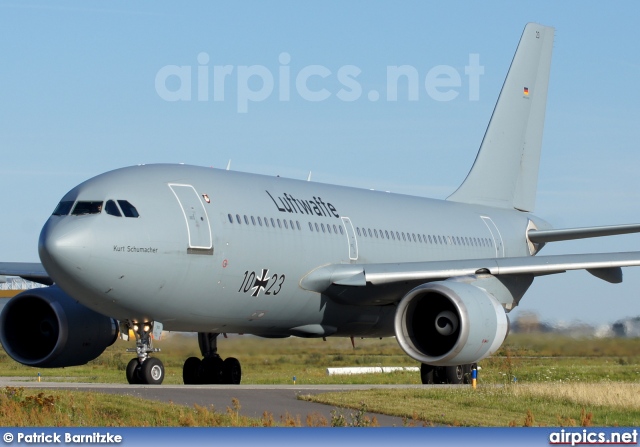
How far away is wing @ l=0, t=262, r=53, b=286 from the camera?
2508 centimetres

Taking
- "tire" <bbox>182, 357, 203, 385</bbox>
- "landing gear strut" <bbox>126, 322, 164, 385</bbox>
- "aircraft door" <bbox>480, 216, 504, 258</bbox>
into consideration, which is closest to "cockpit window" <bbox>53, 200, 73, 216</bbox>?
"landing gear strut" <bbox>126, 322, 164, 385</bbox>

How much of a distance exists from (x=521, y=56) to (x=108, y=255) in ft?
59.2

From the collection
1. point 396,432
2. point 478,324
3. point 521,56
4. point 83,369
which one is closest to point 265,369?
point 83,369

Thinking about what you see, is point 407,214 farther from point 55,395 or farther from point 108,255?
point 55,395

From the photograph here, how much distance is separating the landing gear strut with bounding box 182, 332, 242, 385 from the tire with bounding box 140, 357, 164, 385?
3767 mm

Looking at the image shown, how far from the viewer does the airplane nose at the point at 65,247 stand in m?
18.7

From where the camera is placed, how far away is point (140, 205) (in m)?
19.9

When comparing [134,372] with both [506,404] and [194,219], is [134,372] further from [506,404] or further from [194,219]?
[506,404]

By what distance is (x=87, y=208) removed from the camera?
1961 centimetres

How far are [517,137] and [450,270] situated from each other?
11055 mm

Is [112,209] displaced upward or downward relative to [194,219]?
upward

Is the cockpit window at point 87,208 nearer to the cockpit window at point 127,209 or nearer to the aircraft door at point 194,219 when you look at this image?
the cockpit window at point 127,209

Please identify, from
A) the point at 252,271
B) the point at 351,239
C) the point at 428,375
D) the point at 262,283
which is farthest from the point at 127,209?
the point at 428,375

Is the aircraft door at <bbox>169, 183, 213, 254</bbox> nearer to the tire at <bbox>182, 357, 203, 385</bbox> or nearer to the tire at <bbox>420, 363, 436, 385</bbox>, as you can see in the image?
the tire at <bbox>182, 357, 203, 385</bbox>
